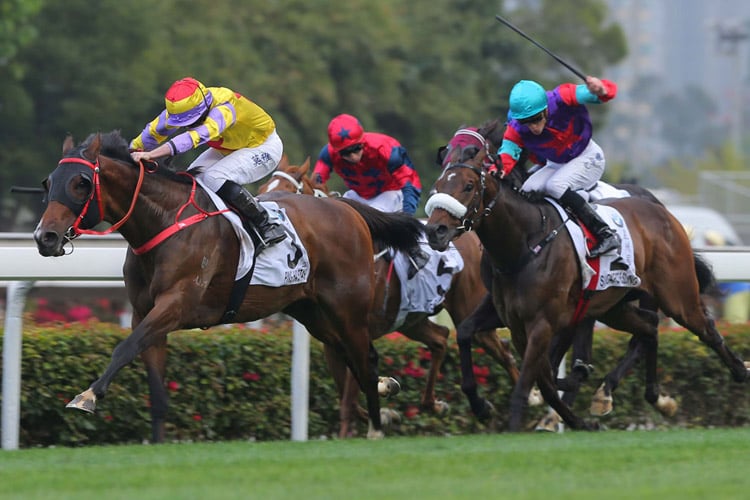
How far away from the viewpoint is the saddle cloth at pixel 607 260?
719 centimetres

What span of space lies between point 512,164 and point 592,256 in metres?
0.60

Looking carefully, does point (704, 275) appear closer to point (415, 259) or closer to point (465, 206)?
point (415, 259)

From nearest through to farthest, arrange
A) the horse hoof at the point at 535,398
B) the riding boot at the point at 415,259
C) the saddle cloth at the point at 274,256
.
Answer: the saddle cloth at the point at 274,256 < the riding boot at the point at 415,259 < the horse hoof at the point at 535,398

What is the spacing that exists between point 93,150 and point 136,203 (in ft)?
1.02

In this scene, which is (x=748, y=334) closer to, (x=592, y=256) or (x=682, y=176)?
(x=592, y=256)

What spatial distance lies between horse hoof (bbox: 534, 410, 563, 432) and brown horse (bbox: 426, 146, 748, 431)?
0.29m

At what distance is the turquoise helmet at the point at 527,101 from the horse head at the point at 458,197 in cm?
28

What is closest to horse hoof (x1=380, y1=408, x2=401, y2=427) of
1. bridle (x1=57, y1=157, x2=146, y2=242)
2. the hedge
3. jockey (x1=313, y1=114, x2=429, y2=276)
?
the hedge

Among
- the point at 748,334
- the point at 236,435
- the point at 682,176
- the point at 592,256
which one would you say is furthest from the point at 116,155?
the point at 682,176

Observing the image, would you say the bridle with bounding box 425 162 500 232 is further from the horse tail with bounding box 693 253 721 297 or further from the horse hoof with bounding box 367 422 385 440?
the horse tail with bounding box 693 253 721 297

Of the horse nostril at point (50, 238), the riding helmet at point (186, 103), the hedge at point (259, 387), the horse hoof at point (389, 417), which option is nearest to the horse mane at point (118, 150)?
the riding helmet at point (186, 103)

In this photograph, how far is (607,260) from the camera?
7301 millimetres

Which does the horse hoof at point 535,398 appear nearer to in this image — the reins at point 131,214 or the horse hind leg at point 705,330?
the horse hind leg at point 705,330

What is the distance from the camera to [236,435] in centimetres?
759
